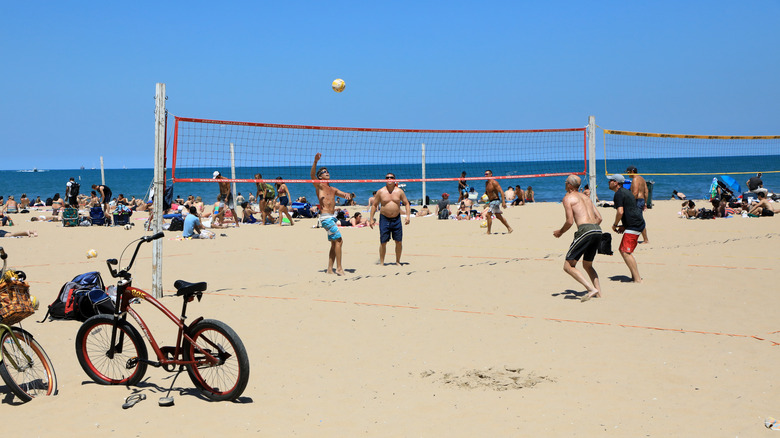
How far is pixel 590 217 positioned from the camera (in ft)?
24.6

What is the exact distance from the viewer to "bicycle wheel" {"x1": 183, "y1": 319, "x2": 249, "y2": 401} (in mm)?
4066

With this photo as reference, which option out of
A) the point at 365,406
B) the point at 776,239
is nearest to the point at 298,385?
the point at 365,406

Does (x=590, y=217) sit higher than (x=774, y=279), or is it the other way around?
(x=590, y=217)

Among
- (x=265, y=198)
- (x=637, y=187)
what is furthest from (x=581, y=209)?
(x=265, y=198)

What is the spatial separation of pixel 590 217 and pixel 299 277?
4128 mm

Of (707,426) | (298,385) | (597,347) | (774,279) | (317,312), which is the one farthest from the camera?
(774,279)

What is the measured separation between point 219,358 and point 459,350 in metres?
2.16

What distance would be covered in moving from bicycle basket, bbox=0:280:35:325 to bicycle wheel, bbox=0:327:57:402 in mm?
110

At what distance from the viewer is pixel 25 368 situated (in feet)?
14.6

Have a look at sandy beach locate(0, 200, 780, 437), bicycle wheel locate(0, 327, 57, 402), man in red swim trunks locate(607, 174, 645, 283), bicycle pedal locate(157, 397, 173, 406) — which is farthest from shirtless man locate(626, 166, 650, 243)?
bicycle wheel locate(0, 327, 57, 402)

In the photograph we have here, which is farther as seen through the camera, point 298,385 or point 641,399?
point 298,385

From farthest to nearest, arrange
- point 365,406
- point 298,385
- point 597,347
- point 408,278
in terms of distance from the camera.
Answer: point 408,278, point 597,347, point 298,385, point 365,406

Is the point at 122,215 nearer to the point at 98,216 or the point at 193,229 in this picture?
the point at 98,216

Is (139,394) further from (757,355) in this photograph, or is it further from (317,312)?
(757,355)
